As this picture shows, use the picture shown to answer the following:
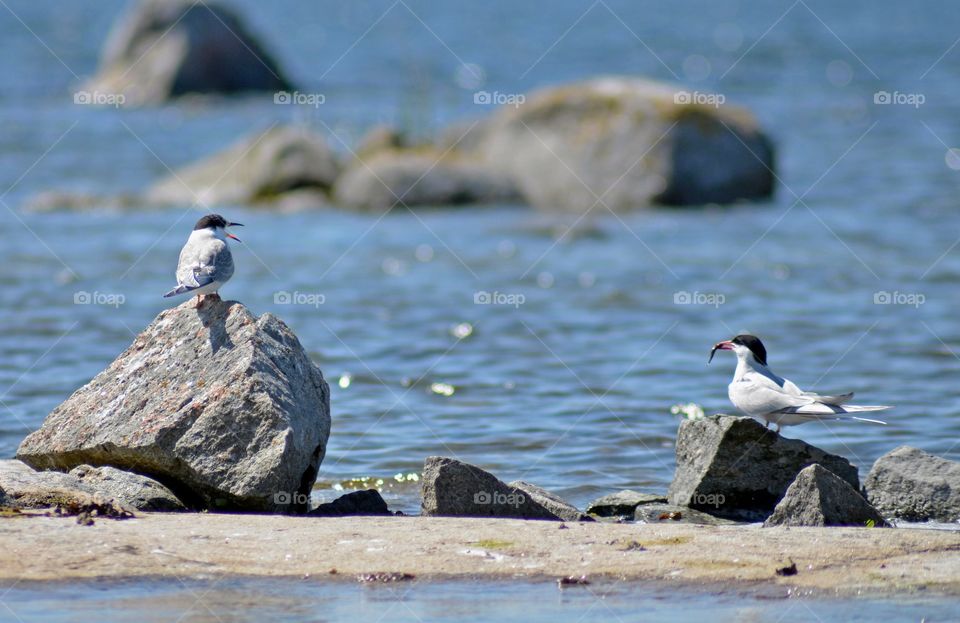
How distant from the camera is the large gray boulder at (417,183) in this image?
21016 mm

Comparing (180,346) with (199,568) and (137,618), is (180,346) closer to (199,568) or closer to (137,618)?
(199,568)

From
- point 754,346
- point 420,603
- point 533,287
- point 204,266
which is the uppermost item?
point 533,287

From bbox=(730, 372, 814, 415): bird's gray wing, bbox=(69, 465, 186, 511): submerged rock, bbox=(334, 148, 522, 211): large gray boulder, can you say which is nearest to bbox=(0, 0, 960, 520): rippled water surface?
bbox=(334, 148, 522, 211): large gray boulder

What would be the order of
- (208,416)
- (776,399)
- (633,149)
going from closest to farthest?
(208,416) < (776,399) < (633,149)

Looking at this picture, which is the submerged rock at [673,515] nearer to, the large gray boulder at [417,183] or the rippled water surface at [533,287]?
the rippled water surface at [533,287]

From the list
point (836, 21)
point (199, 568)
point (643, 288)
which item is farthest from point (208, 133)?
point (836, 21)

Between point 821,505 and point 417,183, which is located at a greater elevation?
point 417,183


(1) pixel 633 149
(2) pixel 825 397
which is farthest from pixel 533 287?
(2) pixel 825 397

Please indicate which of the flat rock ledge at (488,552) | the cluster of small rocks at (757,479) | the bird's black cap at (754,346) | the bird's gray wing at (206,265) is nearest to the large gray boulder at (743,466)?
the cluster of small rocks at (757,479)

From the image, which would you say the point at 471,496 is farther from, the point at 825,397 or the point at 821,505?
the point at 825,397

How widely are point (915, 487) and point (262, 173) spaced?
15115 millimetres

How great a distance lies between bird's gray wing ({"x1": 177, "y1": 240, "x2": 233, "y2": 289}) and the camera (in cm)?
768

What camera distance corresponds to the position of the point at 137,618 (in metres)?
5.63

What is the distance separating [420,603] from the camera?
596 cm
